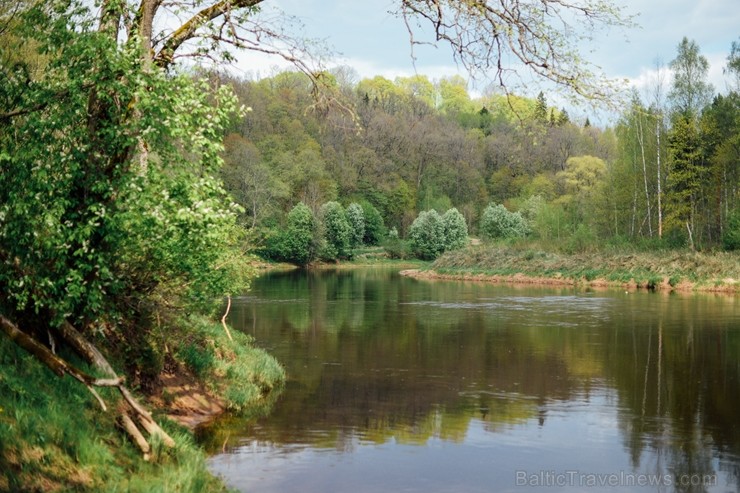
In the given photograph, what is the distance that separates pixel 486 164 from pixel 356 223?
143 feet

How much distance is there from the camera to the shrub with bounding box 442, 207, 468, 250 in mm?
87000

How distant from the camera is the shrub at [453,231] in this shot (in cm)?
8700

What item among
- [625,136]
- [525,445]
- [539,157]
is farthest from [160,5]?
[539,157]

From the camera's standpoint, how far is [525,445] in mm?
13078

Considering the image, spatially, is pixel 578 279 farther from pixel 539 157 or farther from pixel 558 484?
pixel 539 157

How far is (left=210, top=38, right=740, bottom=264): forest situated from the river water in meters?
4.93

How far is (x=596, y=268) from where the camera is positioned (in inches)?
2046

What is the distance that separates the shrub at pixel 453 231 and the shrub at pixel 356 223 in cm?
1031

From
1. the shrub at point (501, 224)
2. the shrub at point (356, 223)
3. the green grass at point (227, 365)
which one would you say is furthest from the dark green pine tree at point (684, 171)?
the shrub at point (356, 223)

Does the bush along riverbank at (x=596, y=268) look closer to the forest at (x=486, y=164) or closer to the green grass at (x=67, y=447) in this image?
the forest at (x=486, y=164)

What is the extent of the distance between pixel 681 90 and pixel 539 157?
6319 centimetres

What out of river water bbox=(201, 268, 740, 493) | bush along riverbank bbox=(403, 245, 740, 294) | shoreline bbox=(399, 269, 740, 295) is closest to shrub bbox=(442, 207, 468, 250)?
shoreline bbox=(399, 269, 740, 295)

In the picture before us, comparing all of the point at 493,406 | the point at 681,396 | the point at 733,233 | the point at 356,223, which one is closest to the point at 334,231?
the point at 356,223

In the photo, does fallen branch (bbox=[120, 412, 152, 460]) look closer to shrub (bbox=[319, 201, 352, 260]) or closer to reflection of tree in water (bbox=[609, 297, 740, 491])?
reflection of tree in water (bbox=[609, 297, 740, 491])
